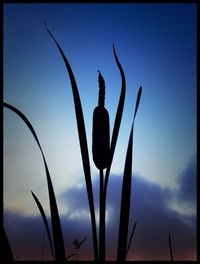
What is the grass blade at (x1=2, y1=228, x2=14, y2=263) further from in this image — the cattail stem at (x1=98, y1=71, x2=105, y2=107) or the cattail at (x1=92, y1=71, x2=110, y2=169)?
the cattail stem at (x1=98, y1=71, x2=105, y2=107)

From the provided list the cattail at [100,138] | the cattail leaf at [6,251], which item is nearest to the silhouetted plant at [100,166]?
the cattail at [100,138]

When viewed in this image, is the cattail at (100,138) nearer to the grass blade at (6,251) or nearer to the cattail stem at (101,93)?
the cattail stem at (101,93)

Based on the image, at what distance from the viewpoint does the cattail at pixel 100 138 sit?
108 centimetres

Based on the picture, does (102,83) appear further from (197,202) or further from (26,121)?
(197,202)

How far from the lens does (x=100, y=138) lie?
42.3 inches

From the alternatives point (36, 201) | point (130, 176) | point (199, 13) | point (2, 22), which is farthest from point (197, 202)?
point (2, 22)

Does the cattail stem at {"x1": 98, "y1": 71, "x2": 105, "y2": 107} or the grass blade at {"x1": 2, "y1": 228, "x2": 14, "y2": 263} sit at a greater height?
the cattail stem at {"x1": 98, "y1": 71, "x2": 105, "y2": 107}

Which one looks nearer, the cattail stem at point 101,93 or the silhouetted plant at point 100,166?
the silhouetted plant at point 100,166

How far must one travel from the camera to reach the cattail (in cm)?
108

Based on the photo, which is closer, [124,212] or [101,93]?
[124,212]

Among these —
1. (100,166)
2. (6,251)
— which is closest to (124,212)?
(100,166)

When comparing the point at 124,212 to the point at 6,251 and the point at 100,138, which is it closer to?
the point at 100,138

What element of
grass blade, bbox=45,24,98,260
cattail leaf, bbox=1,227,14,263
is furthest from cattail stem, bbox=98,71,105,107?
cattail leaf, bbox=1,227,14,263

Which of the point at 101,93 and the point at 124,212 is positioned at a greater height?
the point at 101,93
